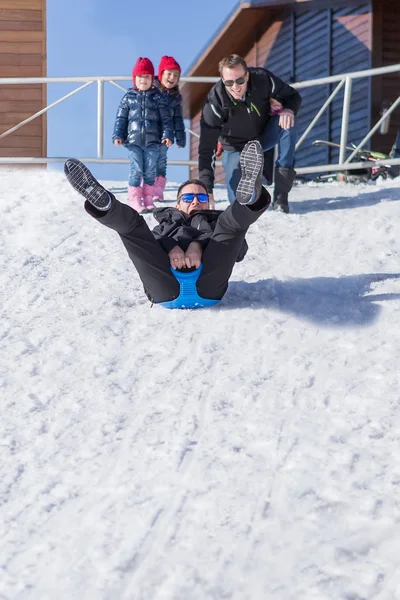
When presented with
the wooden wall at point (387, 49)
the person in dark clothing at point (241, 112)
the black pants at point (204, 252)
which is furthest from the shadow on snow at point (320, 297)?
the wooden wall at point (387, 49)

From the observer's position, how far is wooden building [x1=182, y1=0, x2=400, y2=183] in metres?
12.4

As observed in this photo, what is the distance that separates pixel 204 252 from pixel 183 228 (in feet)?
1.01

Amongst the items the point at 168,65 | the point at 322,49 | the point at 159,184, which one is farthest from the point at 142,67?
the point at 322,49

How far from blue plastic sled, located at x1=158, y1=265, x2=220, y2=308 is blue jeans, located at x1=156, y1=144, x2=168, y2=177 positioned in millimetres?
3103

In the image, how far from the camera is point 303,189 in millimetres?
8086

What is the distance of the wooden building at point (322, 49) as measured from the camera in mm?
12367

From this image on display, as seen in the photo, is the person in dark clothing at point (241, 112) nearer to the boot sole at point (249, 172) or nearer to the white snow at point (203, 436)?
the white snow at point (203, 436)

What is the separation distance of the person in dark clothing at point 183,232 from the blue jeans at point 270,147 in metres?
1.91

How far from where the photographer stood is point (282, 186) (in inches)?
259

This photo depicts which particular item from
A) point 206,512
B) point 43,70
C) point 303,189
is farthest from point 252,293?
point 43,70

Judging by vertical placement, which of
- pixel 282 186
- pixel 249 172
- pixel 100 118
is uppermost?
pixel 249 172

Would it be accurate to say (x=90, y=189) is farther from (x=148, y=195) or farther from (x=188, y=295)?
(x=148, y=195)

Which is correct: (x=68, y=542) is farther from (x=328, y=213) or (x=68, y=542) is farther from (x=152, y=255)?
(x=328, y=213)

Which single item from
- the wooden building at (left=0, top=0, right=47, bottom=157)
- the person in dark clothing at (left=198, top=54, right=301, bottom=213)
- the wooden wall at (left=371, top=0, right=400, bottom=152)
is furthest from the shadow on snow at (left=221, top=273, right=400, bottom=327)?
the wooden wall at (left=371, top=0, right=400, bottom=152)
